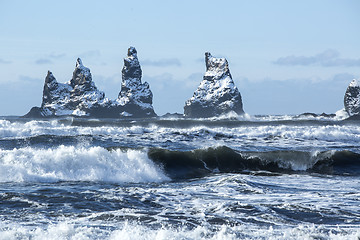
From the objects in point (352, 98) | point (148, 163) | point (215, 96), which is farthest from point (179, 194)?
point (215, 96)

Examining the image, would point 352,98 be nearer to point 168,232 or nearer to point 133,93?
point 133,93

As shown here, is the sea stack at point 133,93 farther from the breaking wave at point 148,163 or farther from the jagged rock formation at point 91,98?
the breaking wave at point 148,163

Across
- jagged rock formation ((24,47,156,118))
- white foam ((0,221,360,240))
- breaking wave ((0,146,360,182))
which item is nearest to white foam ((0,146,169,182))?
breaking wave ((0,146,360,182))

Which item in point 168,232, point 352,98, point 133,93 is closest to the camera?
point 168,232

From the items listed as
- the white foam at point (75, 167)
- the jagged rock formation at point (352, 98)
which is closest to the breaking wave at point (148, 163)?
the white foam at point (75, 167)

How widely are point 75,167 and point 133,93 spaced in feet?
388

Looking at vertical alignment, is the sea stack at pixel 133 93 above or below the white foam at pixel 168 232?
above

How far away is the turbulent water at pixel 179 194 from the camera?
884 centimetres

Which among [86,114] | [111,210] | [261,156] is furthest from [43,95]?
[111,210]

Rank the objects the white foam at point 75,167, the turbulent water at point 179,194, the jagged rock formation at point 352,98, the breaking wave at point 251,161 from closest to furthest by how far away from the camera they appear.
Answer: the turbulent water at point 179,194
the white foam at point 75,167
the breaking wave at point 251,161
the jagged rock formation at point 352,98

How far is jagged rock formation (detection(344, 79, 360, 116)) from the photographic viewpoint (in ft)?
324

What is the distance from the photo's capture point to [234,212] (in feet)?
34.3

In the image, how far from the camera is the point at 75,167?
672 inches

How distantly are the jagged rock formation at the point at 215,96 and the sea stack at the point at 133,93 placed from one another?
12.6 metres
